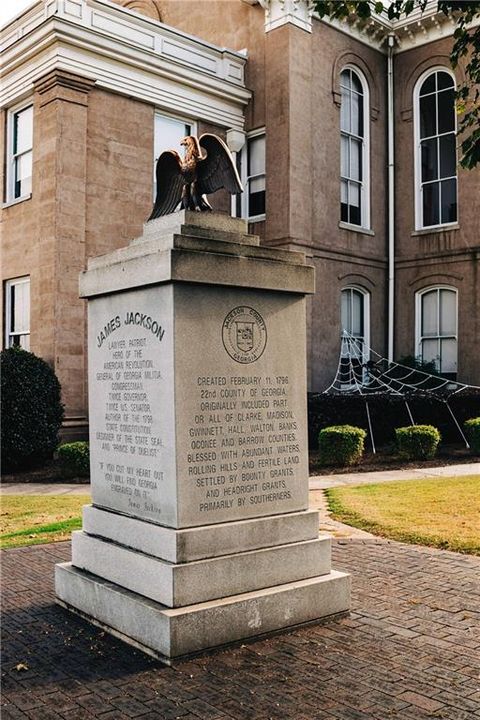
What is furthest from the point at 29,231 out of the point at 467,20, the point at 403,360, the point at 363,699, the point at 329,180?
the point at 363,699

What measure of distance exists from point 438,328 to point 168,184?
1755 centimetres

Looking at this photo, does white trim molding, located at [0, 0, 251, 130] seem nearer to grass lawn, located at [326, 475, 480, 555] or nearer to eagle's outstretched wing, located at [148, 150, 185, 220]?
grass lawn, located at [326, 475, 480, 555]

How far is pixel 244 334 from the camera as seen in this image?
556 cm

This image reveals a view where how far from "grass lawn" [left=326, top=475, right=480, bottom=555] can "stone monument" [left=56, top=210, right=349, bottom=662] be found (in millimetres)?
3282

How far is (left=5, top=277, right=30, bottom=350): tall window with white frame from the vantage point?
18359 mm

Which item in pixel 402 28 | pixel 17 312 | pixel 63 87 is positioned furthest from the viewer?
pixel 402 28

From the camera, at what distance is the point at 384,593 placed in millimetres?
6305

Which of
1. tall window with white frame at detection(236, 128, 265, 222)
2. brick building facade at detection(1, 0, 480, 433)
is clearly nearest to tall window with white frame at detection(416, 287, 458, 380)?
brick building facade at detection(1, 0, 480, 433)

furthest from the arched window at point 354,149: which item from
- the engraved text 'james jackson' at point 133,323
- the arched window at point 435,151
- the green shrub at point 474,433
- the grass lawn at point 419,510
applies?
the engraved text 'james jackson' at point 133,323

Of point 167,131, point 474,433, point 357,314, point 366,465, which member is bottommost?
point 366,465

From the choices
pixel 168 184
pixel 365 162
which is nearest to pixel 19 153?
pixel 365 162

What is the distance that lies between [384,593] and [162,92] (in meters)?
16.0

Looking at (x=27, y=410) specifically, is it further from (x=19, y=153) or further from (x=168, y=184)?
(x=168, y=184)

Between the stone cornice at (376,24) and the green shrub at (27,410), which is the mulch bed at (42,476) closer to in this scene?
the green shrub at (27,410)
